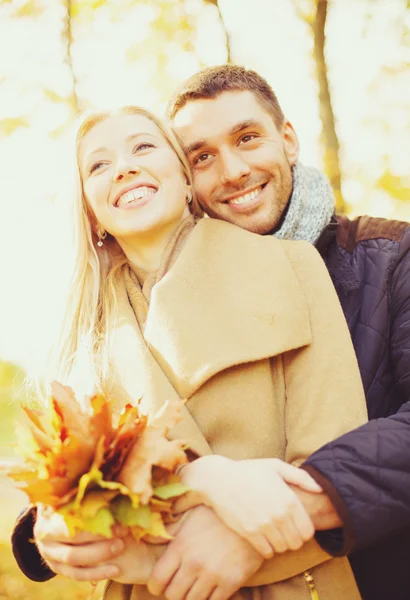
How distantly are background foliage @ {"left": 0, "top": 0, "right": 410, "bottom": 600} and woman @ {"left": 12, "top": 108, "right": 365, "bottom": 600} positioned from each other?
3132mm

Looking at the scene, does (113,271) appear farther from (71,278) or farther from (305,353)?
(305,353)

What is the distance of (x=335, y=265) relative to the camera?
186 centimetres

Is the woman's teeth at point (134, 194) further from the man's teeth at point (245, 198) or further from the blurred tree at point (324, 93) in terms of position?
the blurred tree at point (324, 93)

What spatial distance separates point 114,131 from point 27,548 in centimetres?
132

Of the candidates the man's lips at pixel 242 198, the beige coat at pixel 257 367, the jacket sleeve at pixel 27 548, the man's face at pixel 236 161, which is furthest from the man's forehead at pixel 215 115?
the jacket sleeve at pixel 27 548

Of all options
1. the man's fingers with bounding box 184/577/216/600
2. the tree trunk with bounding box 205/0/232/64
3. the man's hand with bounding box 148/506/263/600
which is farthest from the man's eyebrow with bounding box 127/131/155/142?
the tree trunk with bounding box 205/0/232/64

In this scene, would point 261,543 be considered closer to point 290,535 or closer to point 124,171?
point 290,535

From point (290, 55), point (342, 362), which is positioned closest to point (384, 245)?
point (342, 362)

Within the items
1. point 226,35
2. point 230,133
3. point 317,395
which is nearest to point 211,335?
point 317,395

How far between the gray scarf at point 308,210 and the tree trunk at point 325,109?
279 cm

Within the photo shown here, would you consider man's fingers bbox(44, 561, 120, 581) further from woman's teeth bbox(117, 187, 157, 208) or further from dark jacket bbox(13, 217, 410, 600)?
woman's teeth bbox(117, 187, 157, 208)

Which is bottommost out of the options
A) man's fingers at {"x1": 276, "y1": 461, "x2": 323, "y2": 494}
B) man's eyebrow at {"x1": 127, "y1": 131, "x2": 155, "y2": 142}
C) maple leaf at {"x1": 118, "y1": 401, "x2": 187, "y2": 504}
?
man's fingers at {"x1": 276, "y1": 461, "x2": 323, "y2": 494}

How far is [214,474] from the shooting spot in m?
1.28

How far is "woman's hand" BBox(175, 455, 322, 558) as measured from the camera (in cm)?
121
